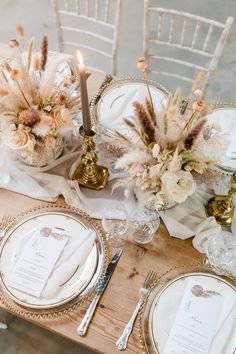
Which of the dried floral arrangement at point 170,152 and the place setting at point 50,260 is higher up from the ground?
the dried floral arrangement at point 170,152

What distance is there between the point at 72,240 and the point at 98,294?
0.62ft

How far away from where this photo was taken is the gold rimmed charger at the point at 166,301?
1.06 m

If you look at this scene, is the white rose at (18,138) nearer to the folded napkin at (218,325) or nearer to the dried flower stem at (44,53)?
the dried flower stem at (44,53)

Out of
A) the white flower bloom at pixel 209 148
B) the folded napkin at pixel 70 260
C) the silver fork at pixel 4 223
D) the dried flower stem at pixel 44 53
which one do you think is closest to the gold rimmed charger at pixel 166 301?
the folded napkin at pixel 70 260

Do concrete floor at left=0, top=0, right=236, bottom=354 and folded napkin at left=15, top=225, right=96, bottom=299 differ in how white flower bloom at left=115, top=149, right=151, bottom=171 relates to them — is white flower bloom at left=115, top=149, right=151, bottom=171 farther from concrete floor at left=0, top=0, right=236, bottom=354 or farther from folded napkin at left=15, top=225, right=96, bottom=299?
concrete floor at left=0, top=0, right=236, bottom=354

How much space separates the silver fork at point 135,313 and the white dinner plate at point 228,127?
1.46 feet

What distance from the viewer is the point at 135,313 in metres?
1.11

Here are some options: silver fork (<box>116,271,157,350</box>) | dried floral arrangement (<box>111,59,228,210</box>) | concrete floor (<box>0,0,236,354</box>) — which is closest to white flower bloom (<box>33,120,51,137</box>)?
dried floral arrangement (<box>111,59,228,210</box>)

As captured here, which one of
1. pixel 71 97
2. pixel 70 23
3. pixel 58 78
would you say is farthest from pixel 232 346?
pixel 70 23

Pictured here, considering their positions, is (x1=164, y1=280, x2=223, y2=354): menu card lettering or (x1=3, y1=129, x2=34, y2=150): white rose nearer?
(x1=164, y1=280, x2=223, y2=354): menu card lettering

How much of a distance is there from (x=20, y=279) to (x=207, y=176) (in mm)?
643

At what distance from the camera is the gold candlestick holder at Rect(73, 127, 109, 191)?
134cm

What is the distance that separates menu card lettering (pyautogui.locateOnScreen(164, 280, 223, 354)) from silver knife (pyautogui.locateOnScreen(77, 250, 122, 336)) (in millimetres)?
232

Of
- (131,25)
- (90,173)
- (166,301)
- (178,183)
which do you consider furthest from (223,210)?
(131,25)
